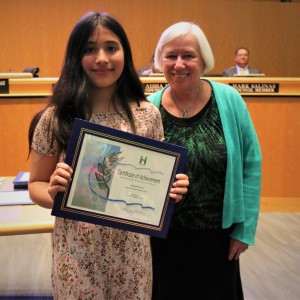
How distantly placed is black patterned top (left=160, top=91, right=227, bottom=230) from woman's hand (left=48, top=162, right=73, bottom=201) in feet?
2.03

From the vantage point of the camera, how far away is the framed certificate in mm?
1194

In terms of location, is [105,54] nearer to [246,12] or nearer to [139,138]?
[139,138]

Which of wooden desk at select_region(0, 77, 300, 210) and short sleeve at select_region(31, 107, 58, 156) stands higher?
short sleeve at select_region(31, 107, 58, 156)

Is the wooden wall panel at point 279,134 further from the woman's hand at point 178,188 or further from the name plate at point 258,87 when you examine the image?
the woman's hand at point 178,188

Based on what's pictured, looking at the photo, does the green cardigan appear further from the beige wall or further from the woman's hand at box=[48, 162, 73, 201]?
the beige wall

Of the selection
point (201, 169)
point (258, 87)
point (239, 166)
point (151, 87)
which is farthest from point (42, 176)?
point (258, 87)

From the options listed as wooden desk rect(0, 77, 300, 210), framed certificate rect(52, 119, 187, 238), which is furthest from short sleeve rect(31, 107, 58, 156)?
wooden desk rect(0, 77, 300, 210)

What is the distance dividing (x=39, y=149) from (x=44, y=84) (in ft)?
10.2

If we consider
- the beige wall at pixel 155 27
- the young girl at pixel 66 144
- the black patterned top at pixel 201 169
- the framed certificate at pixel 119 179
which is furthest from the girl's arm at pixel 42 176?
the beige wall at pixel 155 27

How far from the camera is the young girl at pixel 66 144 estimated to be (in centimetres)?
124

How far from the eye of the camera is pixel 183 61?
1.72 meters

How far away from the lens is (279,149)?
443 centimetres

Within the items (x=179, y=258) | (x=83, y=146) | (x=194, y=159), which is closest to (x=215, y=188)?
(x=194, y=159)

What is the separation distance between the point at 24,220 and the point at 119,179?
0.85 m
